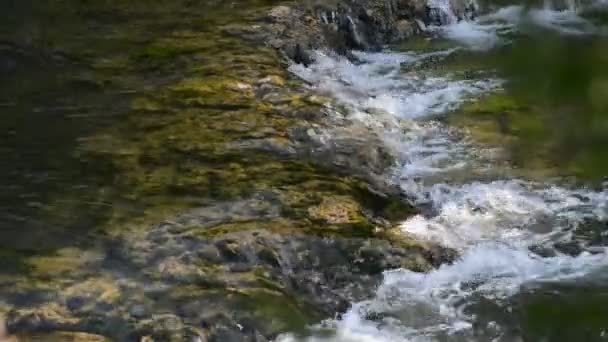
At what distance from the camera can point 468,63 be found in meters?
9.40

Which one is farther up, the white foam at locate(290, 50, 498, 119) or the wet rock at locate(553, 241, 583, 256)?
the white foam at locate(290, 50, 498, 119)

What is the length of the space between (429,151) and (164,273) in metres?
2.88

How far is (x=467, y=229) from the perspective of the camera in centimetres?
606

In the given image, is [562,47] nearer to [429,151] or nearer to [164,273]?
[429,151]

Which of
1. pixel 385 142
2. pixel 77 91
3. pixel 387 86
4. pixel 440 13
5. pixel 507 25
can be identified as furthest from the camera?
pixel 440 13

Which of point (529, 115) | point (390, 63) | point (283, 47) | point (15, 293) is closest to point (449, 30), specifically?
point (390, 63)

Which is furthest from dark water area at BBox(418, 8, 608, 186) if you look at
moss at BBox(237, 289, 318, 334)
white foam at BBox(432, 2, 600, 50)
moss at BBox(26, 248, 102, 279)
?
moss at BBox(26, 248, 102, 279)

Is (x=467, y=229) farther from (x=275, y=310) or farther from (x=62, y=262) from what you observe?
(x=62, y=262)

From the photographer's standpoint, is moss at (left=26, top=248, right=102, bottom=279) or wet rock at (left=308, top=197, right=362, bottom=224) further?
wet rock at (left=308, top=197, right=362, bottom=224)

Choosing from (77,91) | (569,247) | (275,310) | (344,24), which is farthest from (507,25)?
(275,310)

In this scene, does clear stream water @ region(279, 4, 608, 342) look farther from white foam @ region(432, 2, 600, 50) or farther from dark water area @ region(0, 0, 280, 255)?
dark water area @ region(0, 0, 280, 255)

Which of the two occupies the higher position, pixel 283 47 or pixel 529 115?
pixel 283 47

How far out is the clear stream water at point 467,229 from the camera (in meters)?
5.04

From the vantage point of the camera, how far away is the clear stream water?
198 inches
